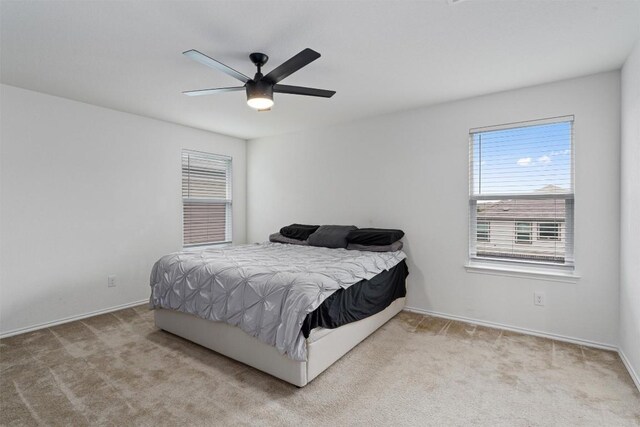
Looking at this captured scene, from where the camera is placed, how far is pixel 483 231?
3.45 meters

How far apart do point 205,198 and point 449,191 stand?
349cm

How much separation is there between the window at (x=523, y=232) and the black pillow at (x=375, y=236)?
1.17 metres

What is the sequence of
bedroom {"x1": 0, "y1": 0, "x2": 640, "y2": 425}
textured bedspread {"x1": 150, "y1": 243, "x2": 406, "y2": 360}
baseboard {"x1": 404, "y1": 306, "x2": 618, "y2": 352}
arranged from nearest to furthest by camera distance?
bedroom {"x1": 0, "y1": 0, "x2": 640, "y2": 425} < textured bedspread {"x1": 150, "y1": 243, "x2": 406, "y2": 360} < baseboard {"x1": 404, "y1": 306, "x2": 618, "y2": 352}

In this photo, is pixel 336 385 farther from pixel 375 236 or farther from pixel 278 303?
pixel 375 236

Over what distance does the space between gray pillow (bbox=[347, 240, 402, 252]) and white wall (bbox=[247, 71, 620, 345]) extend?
23cm

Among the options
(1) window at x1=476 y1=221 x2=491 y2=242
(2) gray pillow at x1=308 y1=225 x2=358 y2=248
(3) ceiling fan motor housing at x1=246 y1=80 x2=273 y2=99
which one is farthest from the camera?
(2) gray pillow at x1=308 y1=225 x2=358 y2=248

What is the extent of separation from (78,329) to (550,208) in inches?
190

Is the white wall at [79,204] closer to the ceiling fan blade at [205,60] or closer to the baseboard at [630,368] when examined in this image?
the ceiling fan blade at [205,60]

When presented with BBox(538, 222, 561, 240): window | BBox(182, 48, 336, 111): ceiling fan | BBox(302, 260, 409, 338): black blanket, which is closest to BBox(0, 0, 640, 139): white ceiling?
BBox(182, 48, 336, 111): ceiling fan

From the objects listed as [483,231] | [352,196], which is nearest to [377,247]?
[352,196]

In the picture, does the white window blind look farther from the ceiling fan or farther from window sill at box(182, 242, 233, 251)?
window sill at box(182, 242, 233, 251)

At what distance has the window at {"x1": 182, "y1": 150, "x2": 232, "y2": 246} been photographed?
15.3 feet

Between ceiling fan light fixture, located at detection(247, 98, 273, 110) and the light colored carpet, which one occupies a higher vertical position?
ceiling fan light fixture, located at detection(247, 98, 273, 110)

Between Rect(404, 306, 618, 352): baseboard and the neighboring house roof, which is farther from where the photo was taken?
the neighboring house roof
